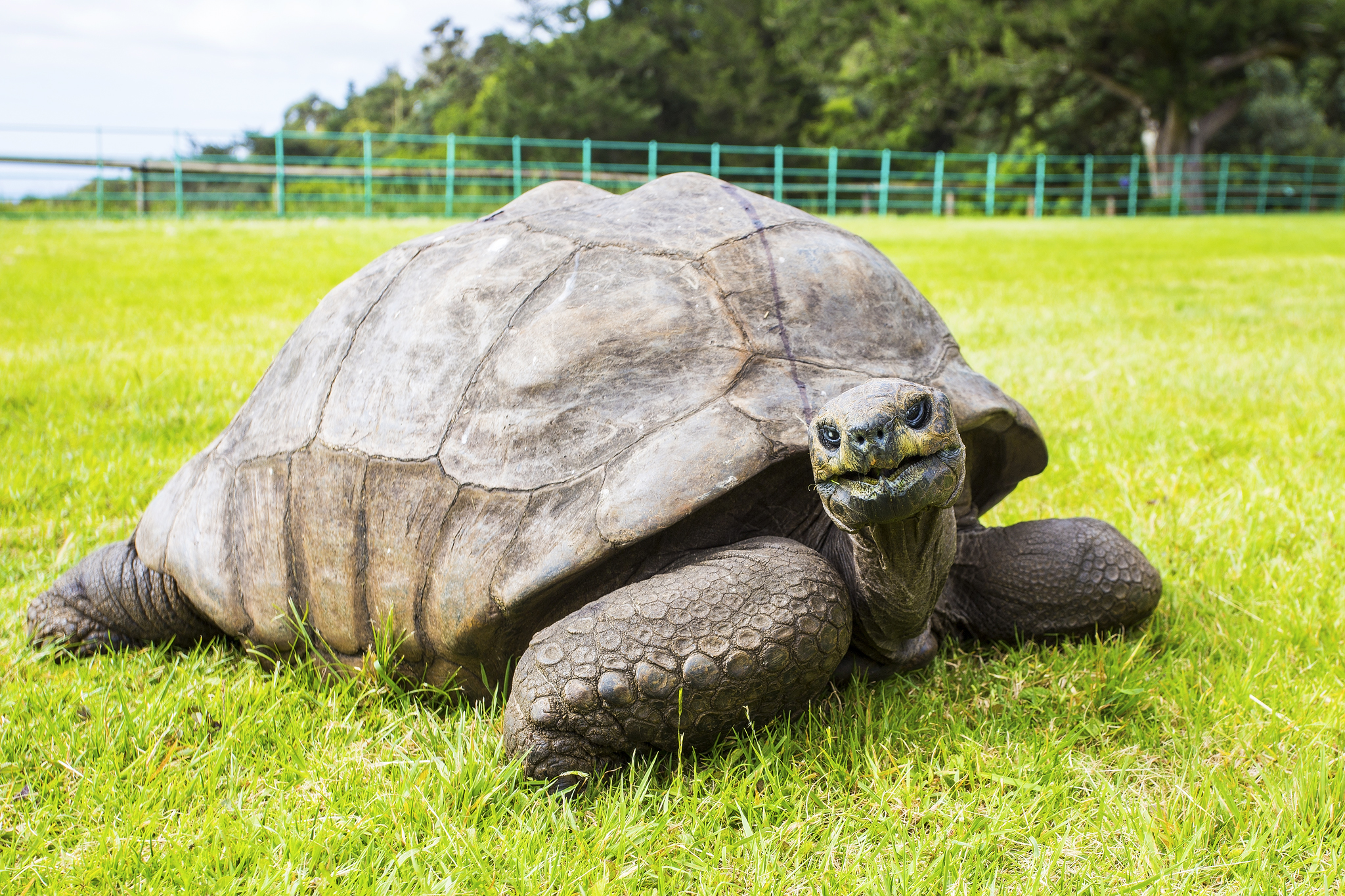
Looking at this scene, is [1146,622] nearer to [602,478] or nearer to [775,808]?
[775,808]

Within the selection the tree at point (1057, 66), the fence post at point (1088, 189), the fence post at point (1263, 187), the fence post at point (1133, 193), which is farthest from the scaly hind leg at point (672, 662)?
the fence post at point (1263, 187)

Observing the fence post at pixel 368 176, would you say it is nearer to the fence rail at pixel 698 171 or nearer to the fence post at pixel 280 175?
the fence rail at pixel 698 171

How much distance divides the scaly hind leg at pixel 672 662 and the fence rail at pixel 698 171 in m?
19.4

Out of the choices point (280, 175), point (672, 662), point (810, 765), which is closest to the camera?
point (672, 662)

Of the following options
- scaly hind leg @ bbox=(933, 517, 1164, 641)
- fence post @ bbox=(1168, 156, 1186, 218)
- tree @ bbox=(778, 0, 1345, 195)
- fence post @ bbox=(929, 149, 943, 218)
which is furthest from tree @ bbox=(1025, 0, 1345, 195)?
scaly hind leg @ bbox=(933, 517, 1164, 641)

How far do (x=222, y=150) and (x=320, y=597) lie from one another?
1012 inches

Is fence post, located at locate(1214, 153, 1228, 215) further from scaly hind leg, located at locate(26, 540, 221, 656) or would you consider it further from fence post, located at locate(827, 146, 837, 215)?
scaly hind leg, located at locate(26, 540, 221, 656)

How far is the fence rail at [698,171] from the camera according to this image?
2000cm

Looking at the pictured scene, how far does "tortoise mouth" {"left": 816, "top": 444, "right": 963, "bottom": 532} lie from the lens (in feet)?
4.60

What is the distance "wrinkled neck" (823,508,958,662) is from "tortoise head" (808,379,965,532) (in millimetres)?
84

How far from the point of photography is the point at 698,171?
18250 mm

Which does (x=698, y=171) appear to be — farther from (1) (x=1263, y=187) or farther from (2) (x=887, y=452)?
(1) (x=1263, y=187)

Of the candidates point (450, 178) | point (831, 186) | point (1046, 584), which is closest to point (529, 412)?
point (1046, 584)

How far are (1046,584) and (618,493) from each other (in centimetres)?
101
